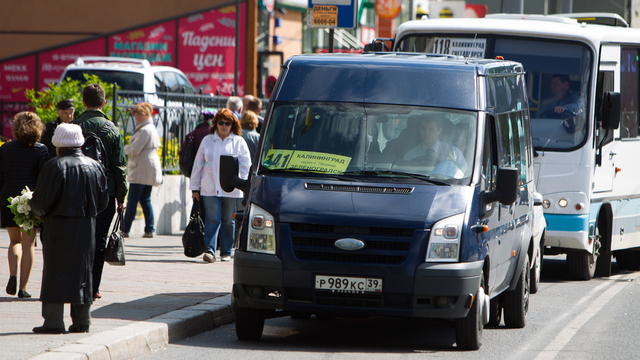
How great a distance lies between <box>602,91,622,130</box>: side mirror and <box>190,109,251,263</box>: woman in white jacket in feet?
13.5

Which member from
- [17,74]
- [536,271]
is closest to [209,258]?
[536,271]

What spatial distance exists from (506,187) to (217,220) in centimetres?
526

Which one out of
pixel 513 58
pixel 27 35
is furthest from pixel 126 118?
pixel 27 35

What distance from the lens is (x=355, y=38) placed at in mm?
40781

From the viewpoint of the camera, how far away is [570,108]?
12289mm

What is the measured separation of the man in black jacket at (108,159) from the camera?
28.9 feet

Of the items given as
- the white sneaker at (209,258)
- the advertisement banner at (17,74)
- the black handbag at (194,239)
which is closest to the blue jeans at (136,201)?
the white sneaker at (209,258)

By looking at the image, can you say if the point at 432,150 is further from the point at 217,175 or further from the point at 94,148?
the point at 217,175

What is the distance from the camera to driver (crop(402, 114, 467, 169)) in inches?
316

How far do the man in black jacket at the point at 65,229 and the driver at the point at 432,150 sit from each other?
240 centimetres

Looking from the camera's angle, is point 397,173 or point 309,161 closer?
point 397,173

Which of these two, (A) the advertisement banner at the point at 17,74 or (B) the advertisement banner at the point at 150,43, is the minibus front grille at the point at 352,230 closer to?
(B) the advertisement banner at the point at 150,43

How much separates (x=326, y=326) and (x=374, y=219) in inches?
76.6

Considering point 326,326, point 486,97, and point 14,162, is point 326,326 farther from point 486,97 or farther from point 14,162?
point 14,162
